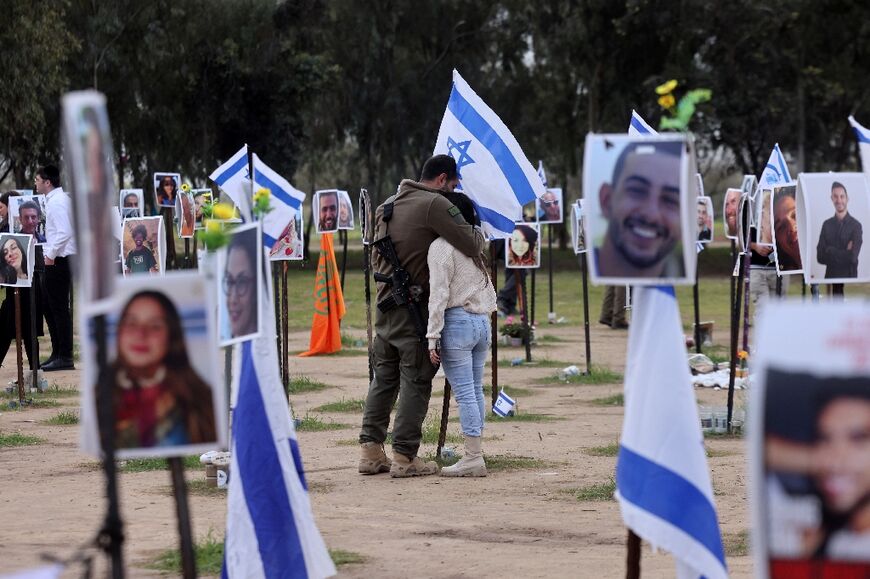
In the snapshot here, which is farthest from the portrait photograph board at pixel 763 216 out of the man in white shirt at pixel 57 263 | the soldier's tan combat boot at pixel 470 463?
the man in white shirt at pixel 57 263

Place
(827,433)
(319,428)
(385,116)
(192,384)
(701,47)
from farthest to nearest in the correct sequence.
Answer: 1. (385,116)
2. (701,47)
3. (319,428)
4. (192,384)
5. (827,433)

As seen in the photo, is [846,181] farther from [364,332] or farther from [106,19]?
[106,19]

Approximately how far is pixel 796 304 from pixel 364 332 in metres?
20.7

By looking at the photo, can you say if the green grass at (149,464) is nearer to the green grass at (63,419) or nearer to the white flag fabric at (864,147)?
the green grass at (63,419)

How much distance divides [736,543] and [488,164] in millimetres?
3868

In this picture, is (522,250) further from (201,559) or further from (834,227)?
(201,559)

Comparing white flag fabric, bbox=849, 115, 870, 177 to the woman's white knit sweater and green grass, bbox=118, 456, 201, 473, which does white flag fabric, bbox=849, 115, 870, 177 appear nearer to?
the woman's white knit sweater

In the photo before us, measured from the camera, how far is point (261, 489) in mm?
6023

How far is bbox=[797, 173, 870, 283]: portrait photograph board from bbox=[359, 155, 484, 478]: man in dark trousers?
203 cm

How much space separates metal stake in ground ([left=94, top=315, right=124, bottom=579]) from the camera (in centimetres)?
406

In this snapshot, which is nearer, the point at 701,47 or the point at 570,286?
the point at 570,286

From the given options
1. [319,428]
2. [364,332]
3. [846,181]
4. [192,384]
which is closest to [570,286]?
[364,332]

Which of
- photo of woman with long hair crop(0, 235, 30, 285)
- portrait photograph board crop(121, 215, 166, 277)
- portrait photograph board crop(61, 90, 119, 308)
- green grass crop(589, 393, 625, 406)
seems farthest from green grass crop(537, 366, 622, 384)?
portrait photograph board crop(61, 90, 119, 308)

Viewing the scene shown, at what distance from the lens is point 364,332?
79.1 feet
